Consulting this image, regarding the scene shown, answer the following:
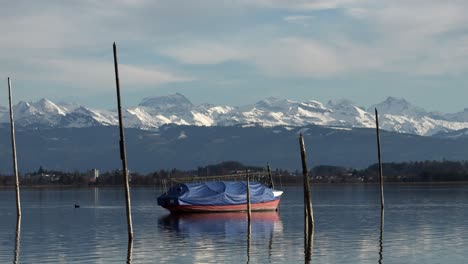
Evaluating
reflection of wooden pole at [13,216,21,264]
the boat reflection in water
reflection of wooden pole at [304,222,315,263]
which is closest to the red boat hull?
the boat reflection in water

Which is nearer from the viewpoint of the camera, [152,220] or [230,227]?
[230,227]

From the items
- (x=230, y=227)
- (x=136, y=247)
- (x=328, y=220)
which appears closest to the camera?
(x=136, y=247)

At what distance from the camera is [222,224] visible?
78.0 meters

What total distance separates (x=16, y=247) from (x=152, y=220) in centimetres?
3065

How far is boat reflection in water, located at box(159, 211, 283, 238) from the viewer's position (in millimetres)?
68569

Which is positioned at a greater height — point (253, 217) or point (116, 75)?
point (116, 75)

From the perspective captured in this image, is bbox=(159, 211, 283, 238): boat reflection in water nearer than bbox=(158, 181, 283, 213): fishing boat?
Yes

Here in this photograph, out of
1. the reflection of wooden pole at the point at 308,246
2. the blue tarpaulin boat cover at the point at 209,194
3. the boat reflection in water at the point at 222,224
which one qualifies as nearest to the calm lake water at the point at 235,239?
the boat reflection in water at the point at 222,224

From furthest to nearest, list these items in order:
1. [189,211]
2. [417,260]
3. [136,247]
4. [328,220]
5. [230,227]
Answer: [189,211]
[328,220]
[230,227]
[136,247]
[417,260]

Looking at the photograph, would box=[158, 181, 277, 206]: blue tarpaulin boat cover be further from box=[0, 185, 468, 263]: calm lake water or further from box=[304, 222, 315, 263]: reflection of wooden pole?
box=[304, 222, 315, 263]: reflection of wooden pole

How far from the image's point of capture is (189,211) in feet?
315

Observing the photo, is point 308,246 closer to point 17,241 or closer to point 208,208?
point 17,241

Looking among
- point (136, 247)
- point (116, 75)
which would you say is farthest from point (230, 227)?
point (116, 75)

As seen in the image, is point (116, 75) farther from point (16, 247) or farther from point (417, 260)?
point (417, 260)
